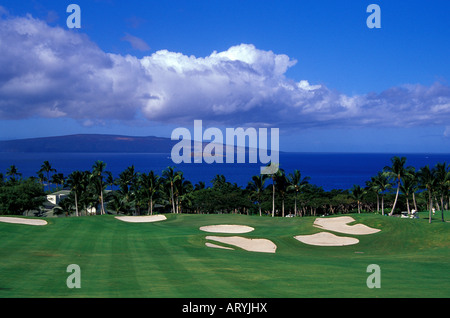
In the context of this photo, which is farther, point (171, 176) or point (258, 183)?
point (258, 183)

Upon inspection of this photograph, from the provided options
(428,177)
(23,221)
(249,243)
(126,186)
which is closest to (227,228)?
(249,243)

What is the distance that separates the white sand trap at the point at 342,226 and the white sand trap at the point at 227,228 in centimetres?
770

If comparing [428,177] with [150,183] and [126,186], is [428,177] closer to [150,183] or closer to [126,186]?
[150,183]

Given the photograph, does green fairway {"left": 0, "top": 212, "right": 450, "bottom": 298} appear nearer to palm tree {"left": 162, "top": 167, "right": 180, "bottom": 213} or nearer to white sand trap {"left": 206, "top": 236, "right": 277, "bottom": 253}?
white sand trap {"left": 206, "top": 236, "right": 277, "bottom": 253}

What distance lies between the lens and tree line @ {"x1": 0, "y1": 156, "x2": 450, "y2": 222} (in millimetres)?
66938

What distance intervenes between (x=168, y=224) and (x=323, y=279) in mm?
31477

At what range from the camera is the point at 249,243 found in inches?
1222

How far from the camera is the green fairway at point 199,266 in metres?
13.2

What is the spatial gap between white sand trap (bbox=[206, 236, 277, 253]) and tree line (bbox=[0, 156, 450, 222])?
33.9 metres

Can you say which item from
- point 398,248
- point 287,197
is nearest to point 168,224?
point 398,248

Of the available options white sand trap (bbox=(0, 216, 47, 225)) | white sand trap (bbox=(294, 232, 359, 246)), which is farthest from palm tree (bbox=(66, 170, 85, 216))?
white sand trap (bbox=(294, 232, 359, 246))

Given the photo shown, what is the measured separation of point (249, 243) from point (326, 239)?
7.63m

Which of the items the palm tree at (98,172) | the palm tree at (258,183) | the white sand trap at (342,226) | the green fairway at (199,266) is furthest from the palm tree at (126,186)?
the white sand trap at (342,226)
